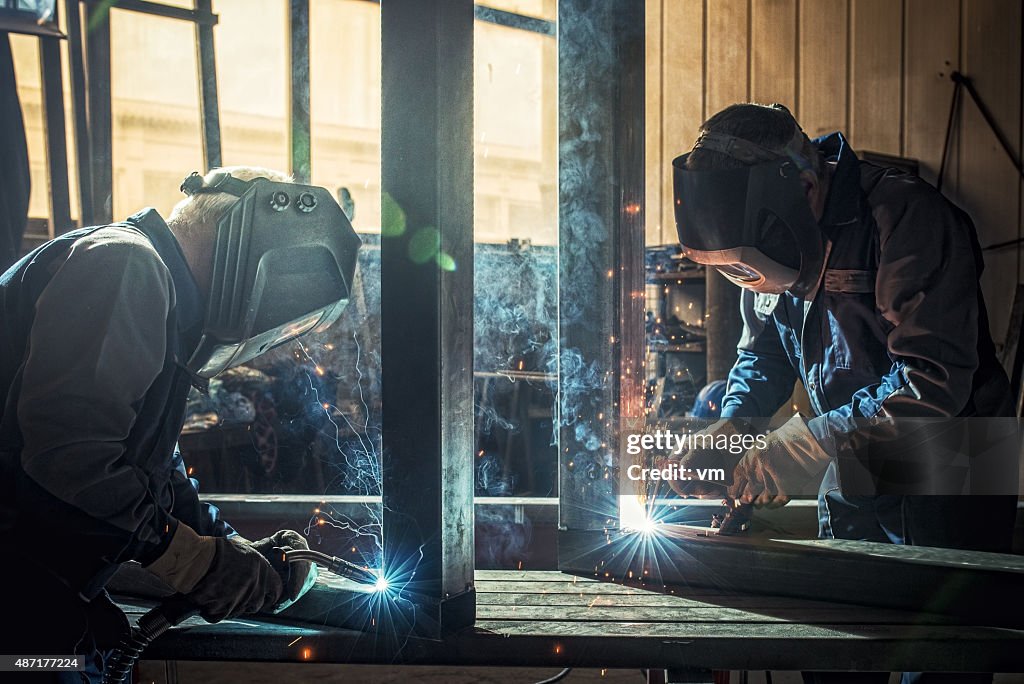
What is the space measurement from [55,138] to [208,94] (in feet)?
1.91

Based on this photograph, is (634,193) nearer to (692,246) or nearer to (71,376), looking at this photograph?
(692,246)

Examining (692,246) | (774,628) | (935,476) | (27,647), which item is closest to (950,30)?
(692,246)

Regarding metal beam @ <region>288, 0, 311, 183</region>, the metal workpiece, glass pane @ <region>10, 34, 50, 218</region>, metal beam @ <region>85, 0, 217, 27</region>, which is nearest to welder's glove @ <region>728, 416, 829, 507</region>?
the metal workpiece

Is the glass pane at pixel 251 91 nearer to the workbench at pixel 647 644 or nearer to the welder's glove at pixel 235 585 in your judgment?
the welder's glove at pixel 235 585

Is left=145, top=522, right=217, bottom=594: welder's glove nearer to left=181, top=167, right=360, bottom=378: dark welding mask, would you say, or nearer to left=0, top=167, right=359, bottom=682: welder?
left=0, top=167, right=359, bottom=682: welder

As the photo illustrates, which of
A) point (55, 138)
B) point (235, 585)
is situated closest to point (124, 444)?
point (235, 585)

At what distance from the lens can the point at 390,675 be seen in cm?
294

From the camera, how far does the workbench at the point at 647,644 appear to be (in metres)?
1.30

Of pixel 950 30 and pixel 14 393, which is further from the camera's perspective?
pixel 950 30

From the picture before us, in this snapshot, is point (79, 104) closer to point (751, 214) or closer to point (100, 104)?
point (100, 104)

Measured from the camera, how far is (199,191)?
1.46 m

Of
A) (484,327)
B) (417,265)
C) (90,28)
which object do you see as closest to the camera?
(417,265)

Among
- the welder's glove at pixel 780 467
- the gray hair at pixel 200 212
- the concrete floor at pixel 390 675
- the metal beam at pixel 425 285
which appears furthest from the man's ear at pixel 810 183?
the concrete floor at pixel 390 675

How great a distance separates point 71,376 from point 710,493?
4.71 ft
